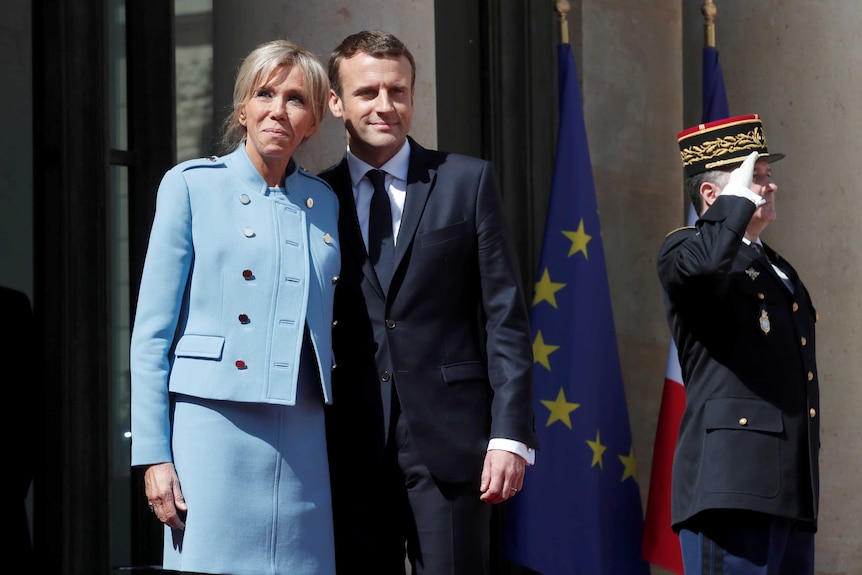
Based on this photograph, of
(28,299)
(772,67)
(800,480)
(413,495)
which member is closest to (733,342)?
(800,480)

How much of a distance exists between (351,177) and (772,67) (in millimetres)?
3506

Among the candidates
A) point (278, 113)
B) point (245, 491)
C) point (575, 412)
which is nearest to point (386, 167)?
point (278, 113)

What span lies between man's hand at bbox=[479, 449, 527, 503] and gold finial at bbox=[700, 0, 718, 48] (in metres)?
3.58

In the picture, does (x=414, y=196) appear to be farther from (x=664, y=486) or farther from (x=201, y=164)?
(x=664, y=486)

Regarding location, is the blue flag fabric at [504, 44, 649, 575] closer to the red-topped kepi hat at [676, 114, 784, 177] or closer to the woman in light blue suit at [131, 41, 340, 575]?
the red-topped kepi hat at [676, 114, 784, 177]

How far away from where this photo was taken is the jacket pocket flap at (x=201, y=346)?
3.68 meters

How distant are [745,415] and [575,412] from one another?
67.0 inches

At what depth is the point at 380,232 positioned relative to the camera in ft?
13.5

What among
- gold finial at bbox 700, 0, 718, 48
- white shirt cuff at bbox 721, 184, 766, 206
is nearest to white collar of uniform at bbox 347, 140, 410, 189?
white shirt cuff at bbox 721, 184, 766, 206

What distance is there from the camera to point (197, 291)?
147 inches

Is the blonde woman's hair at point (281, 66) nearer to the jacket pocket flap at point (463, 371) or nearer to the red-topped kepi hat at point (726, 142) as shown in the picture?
the jacket pocket flap at point (463, 371)

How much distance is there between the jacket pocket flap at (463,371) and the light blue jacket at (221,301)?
0.35 meters

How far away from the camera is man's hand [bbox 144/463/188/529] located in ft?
12.0

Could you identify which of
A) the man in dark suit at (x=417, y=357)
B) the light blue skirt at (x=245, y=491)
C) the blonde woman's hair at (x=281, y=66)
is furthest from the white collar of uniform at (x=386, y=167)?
the light blue skirt at (x=245, y=491)
